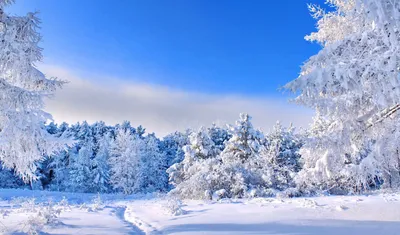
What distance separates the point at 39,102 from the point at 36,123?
0.50 meters

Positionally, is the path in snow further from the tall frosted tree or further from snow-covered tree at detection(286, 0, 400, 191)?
the tall frosted tree

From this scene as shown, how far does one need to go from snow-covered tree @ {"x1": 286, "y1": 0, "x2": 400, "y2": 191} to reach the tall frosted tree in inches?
229

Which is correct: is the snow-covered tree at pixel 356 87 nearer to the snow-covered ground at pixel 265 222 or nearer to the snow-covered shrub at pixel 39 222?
the snow-covered ground at pixel 265 222

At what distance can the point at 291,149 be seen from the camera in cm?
2717

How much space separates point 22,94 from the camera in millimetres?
7223

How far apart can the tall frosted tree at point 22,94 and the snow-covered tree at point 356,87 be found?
580cm

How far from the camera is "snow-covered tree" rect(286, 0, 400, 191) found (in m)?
4.89

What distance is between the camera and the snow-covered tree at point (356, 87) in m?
4.89

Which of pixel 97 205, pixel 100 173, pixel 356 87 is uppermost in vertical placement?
pixel 356 87

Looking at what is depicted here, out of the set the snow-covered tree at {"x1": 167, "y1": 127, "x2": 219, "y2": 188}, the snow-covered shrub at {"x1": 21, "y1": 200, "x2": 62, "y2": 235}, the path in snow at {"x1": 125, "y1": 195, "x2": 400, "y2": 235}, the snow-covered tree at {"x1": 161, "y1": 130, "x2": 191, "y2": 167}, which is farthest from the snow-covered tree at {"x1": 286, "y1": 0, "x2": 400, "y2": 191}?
the snow-covered tree at {"x1": 161, "y1": 130, "x2": 191, "y2": 167}

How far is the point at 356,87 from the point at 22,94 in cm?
710

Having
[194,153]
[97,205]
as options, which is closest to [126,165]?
[194,153]

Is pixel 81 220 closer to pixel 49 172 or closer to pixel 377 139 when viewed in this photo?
pixel 377 139

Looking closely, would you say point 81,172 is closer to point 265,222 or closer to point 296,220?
point 265,222
